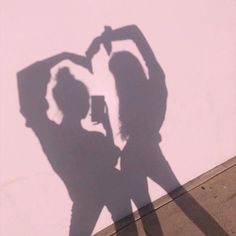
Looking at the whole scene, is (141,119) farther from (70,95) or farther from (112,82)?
(70,95)

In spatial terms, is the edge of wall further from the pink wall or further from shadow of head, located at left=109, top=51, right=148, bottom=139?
shadow of head, located at left=109, top=51, right=148, bottom=139

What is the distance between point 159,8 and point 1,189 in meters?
2.50

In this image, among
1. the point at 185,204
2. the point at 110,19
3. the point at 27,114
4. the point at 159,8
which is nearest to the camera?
the point at 27,114

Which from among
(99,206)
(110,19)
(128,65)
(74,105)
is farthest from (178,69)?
(99,206)

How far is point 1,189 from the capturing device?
3475mm

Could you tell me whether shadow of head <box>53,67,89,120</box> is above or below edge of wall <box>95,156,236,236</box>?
above

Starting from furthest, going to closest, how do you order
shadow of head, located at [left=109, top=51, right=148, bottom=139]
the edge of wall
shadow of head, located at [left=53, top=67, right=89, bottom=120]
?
the edge of wall
shadow of head, located at [left=109, top=51, right=148, bottom=139]
shadow of head, located at [left=53, top=67, right=89, bottom=120]

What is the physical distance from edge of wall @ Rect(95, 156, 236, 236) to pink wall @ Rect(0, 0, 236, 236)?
81 millimetres

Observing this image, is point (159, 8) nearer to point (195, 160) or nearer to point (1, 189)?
point (195, 160)

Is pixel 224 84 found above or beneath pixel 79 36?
beneath

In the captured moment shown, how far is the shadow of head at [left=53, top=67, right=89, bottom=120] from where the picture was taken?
3.58 m

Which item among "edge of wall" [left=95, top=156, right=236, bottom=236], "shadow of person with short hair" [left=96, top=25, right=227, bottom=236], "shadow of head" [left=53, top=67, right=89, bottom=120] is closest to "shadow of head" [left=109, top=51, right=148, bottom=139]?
"shadow of person with short hair" [left=96, top=25, right=227, bottom=236]

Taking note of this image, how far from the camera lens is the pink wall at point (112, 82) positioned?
3.38 meters

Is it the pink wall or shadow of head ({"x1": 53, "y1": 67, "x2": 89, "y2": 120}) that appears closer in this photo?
the pink wall
